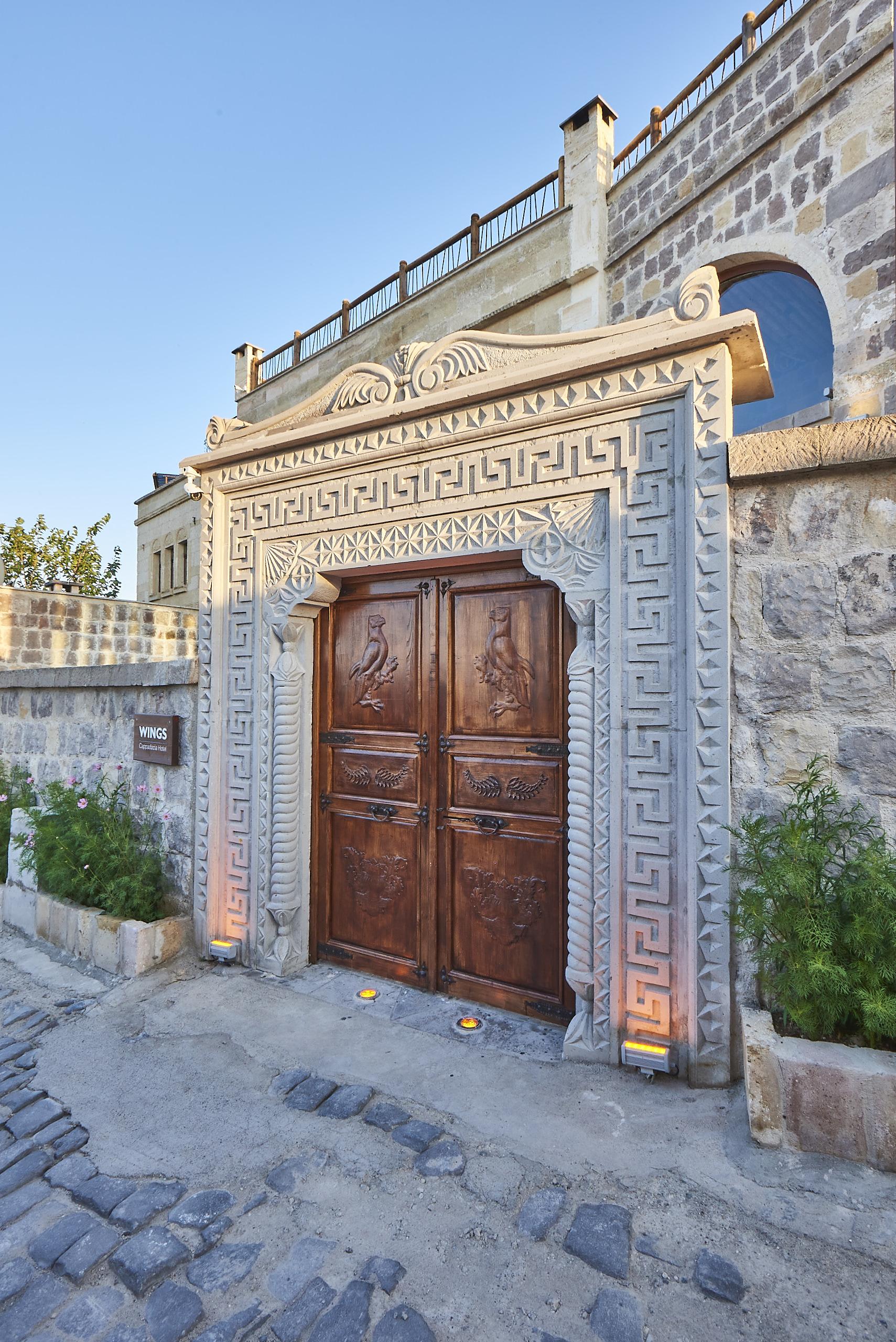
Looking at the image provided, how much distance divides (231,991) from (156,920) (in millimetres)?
793

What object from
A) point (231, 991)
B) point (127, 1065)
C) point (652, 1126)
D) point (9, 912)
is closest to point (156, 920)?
point (231, 991)

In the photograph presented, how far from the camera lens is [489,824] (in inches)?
125

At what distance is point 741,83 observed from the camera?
5.48 metres

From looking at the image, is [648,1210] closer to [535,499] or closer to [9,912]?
[535,499]

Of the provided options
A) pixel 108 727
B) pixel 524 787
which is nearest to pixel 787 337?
pixel 524 787

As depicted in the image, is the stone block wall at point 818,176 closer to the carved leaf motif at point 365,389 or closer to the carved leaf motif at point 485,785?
the carved leaf motif at point 365,389

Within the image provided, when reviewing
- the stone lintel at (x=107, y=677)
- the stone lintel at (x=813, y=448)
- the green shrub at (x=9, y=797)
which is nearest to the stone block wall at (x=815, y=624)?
the stone lintel at (x=813, y=448)

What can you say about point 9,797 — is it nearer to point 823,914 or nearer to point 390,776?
point 390,776

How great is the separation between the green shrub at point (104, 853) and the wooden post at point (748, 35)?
7.69m

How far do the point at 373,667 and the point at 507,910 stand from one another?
145 centimetres

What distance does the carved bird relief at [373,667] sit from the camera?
11.6ft

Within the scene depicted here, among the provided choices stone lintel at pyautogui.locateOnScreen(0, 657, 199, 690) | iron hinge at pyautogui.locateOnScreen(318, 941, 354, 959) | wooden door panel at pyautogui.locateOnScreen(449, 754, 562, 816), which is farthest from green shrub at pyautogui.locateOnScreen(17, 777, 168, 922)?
wooden door panel at pyautogui.locateOnScreen(449, 754, 562, 816)

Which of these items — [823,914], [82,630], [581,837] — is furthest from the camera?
[82,630]

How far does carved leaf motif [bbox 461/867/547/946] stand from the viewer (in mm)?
3057
